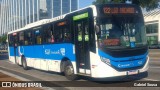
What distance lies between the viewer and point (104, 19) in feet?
40.2

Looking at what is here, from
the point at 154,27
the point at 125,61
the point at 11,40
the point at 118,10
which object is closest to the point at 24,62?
the point at 11,40

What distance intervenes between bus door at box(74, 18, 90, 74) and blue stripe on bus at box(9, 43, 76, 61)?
22.5 inches

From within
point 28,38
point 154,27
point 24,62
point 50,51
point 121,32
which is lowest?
point 24,62

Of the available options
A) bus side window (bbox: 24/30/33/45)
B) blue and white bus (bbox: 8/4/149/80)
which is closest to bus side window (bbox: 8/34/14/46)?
bus side window (bbox: 24/30/33/45)

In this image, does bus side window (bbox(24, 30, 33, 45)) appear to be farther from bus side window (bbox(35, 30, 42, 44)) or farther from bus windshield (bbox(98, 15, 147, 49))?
bus windshield (bbox(98, 15, 147, 49))

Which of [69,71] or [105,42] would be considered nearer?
[105,42]

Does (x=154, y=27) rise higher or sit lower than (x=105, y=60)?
higher

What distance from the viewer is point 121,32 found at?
1221 cm

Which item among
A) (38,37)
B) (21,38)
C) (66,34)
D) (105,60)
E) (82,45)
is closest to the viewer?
(105,60)

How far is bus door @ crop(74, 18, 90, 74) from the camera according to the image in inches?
507

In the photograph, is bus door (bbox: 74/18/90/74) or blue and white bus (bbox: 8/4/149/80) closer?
blue and white bus (bbox: 8/4/149/80)

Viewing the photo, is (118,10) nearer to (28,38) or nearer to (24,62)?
(28,38)

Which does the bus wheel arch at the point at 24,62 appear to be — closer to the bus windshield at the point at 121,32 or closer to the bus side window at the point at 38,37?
the bus side window at the point at 38,37

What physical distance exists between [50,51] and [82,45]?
13.5ft
